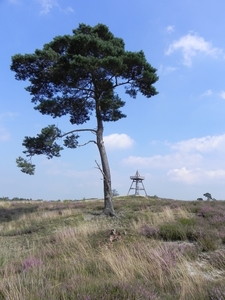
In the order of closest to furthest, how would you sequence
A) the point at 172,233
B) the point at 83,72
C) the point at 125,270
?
1. the point at 125,270
2. the point at 172,233
3. the point at 83,72

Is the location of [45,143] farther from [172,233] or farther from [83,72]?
[172,233]

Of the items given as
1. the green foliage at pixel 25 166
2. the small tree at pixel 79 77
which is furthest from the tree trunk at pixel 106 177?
the green foliage at pixel 25 166

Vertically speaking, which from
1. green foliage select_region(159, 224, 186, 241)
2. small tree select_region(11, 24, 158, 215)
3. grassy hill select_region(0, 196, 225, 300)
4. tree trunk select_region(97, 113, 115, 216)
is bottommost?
grassy hill select_region(0, 196, 225, 300)

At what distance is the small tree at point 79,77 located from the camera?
13.9m

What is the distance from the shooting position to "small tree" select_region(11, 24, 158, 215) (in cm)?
1394

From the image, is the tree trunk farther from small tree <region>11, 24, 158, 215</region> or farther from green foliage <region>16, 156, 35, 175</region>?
green foliage <region>16, 156, 35, 175</region>

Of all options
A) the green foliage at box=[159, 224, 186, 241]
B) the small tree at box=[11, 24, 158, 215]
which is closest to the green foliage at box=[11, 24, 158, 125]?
the small tree at box=[11, 24, 158, 215]

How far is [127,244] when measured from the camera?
671cm

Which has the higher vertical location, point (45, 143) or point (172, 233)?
point (45, 143)

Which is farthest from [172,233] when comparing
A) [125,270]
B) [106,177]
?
[106,177]

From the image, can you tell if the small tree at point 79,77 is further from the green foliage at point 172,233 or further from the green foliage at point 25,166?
the green foliage at point 172,233

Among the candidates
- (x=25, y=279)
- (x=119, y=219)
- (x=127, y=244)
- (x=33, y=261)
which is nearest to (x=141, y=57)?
(x=119, y=219)

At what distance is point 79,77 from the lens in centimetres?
1498

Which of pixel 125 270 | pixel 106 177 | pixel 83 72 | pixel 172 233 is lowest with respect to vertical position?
pixel 125 270
